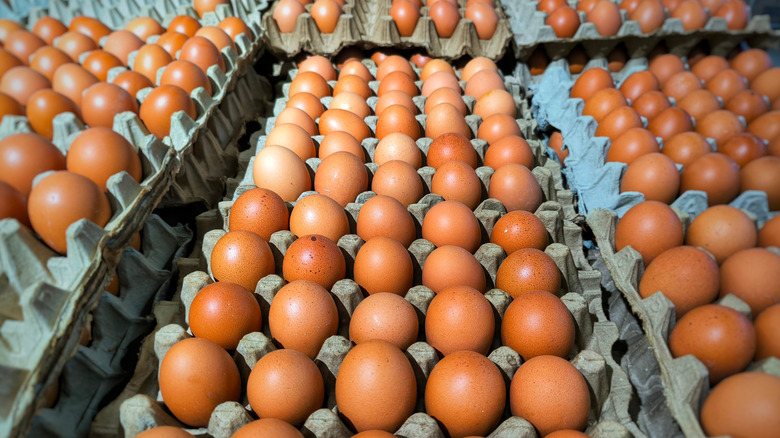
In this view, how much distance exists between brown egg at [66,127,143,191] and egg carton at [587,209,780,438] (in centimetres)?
165

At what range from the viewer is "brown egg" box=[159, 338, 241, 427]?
102cm

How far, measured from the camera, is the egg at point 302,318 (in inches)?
46.3

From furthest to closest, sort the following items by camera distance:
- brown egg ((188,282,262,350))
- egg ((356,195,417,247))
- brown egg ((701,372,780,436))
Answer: egg ((356,195,417,247)) < brown egg ((188,282,262,350)) < brown egg ((701,372,780,436))

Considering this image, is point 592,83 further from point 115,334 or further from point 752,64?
point 115,334

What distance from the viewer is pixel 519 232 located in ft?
→ 4.79

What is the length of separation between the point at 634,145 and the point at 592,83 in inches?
25.6

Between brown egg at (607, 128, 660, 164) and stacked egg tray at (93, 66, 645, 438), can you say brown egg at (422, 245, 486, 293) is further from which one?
brown egg at (607, 128, 660, 164)

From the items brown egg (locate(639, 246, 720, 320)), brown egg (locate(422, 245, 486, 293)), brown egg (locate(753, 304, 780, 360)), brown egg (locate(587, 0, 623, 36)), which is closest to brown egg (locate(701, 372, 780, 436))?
brown egg (locate(753, 304, 780, 360))

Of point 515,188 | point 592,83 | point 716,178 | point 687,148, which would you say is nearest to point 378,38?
point 592,83

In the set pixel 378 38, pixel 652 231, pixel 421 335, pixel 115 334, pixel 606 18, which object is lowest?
pixel 115 334

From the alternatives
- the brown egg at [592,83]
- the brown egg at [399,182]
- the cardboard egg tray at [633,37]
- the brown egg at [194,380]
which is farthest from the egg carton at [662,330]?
the cardboard egg tray at [633,37]

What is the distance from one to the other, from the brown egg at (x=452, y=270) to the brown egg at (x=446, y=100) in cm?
96

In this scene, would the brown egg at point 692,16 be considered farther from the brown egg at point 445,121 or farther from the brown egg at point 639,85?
the brown egg at point 445,121

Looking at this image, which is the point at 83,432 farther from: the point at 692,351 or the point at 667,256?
the point at 667,256
